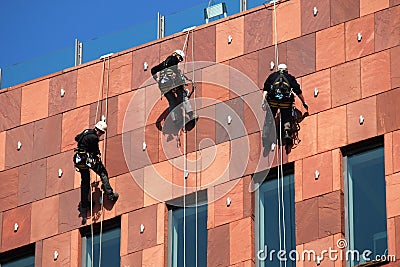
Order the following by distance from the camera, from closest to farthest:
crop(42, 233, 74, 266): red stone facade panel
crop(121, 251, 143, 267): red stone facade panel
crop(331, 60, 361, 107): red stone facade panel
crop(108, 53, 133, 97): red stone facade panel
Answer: crop(331, 60, 361, 107): red stone facade panel
crop(121, 251, 143, 267): red stone facade panel
crop(42, 233, 74, 266): red stone facade panel
crop(108, 53, 133, 97): red stone facade panel

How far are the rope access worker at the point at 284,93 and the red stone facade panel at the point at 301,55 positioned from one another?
0.53m

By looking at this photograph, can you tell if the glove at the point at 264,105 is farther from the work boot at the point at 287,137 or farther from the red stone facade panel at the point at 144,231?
the red stone facade panel at the point at 144,231

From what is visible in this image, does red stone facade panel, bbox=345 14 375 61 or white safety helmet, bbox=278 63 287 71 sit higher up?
red stone facade panel, bbox=345 14 375 61

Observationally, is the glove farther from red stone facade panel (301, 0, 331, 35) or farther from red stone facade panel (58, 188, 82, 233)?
red stone facade panel (58, 188, 82, 233)

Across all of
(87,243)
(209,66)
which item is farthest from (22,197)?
(209,66)

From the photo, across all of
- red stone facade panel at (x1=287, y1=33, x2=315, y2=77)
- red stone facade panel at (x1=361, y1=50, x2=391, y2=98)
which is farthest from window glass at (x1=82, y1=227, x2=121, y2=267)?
red stone facade panel at (x1=361, y1=50, x2=391, y2=98)

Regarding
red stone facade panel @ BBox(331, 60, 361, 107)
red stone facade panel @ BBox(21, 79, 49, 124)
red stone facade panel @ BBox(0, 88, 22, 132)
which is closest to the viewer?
red stone facade panel @ BBox(331, 60, 361, 107)

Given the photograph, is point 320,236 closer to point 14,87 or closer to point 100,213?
point 100,213

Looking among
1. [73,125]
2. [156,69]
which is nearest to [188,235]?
[156,69]

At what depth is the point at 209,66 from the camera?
147ft

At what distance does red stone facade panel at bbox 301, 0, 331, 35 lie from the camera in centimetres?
4381

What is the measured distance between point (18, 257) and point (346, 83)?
340 inches

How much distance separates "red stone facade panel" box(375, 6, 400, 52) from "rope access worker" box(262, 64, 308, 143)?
6.29ft

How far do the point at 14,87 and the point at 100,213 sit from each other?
4648mm
